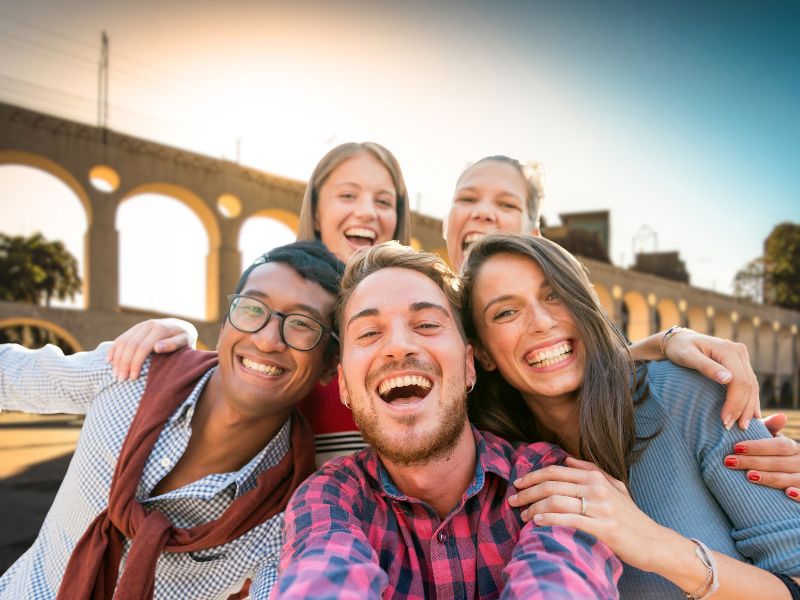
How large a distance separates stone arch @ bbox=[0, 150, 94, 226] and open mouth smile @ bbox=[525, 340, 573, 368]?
52.3ft

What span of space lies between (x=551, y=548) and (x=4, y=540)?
5786mm

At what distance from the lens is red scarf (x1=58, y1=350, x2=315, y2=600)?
2.27 m

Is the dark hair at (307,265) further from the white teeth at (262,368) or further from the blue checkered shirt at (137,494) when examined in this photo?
the blue checkered shirt at (137,494)

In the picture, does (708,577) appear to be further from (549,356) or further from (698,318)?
(698,318)

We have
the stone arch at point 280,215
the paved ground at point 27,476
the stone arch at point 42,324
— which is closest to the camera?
Answer: the paved ground at point 27,476

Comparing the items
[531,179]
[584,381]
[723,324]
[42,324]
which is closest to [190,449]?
[584,381]

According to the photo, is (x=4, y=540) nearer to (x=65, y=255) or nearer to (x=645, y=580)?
(x=645, y=580)

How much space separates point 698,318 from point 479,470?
39389mm

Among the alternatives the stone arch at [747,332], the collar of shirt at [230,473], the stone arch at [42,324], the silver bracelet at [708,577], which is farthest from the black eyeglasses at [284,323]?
the stone arch at [747,332]

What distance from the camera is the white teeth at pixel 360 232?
12.5 ft

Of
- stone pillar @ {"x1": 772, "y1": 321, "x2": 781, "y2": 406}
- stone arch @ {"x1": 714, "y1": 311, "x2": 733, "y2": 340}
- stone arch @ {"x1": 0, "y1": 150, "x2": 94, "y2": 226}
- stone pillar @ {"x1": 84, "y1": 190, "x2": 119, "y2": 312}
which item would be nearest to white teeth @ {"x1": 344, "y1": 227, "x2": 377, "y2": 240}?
stone pillar @ {"x1": 84, "y1": 190, "x2": 119, "y2": 312}

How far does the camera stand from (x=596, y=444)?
7.50ft

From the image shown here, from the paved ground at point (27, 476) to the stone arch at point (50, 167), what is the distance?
18.5ft

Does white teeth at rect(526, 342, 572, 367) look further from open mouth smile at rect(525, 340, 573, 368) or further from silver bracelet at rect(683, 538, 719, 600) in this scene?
silver bracelet at rect(683, 538, 719, 600)
